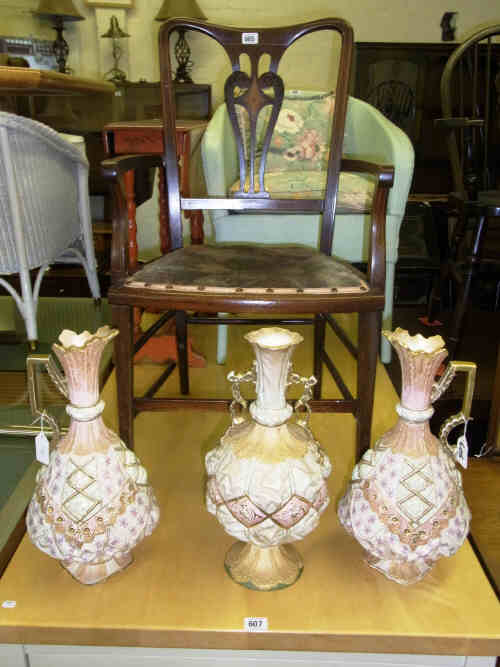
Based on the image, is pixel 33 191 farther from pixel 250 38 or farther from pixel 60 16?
pixel 60 16

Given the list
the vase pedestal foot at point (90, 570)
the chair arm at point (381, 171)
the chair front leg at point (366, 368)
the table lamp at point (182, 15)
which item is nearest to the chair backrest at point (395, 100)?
the table lamp at point (182, 15)

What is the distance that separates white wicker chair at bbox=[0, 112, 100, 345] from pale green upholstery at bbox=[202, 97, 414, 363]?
0.46 meters

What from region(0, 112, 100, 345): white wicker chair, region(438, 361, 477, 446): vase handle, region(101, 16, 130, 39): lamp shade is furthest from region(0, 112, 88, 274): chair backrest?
region(101, 16, 130, 39): lamp shade

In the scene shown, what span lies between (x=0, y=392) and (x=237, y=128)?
37.0 inches

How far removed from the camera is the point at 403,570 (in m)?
0.88

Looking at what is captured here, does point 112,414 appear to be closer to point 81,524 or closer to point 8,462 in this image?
point 8,462

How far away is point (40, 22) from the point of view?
3.75 metres

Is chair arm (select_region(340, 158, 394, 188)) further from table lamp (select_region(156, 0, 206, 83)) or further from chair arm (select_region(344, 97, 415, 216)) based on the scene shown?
table lamp (select_region(156, 0, 206, 83))

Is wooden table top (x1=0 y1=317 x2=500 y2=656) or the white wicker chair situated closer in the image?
wooden table top (x1=0 y1=317 x2=500 y2=656)

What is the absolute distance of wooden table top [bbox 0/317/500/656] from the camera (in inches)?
31.8

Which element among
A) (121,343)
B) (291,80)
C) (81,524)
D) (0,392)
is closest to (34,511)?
(81,524)

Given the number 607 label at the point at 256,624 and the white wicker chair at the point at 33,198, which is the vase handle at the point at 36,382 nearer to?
the number 607 label at the point at 256,624

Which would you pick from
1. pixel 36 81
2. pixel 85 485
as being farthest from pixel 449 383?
pixel 36 81

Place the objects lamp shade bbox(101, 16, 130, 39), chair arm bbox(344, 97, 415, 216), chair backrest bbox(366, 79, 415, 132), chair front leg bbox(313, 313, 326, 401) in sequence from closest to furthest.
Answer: chair front leg bbox(313, 313, 326, 401), chair arm bbox(344, 97, 415, 216), lamp shade bbox(101, 16, 130, 39), chair backrest bbox(366, 79, 415, 132)
